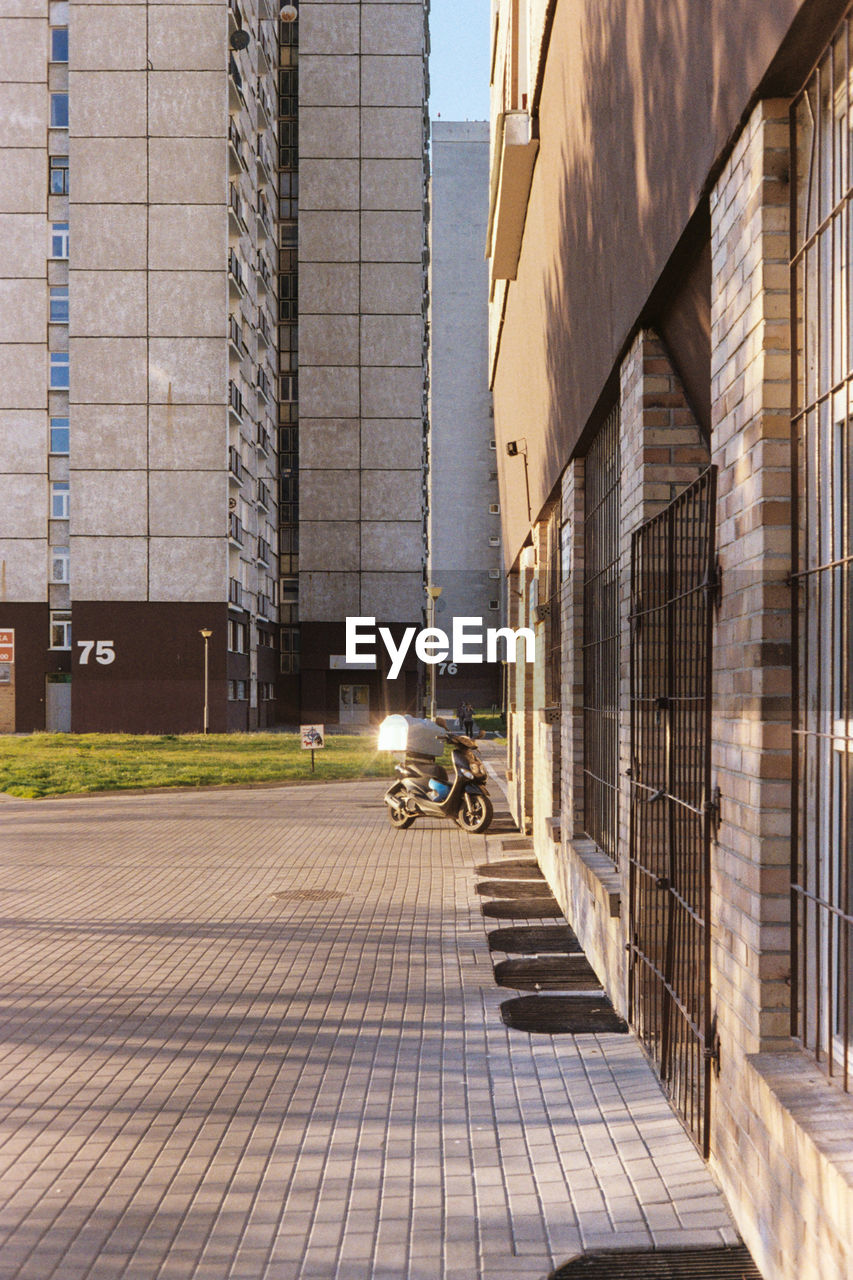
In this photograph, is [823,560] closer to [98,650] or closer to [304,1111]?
[304,1111]

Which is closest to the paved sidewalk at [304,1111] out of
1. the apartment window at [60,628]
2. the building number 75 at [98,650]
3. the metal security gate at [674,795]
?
the metal security gate at [674,795]

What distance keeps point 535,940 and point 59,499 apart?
40.8m

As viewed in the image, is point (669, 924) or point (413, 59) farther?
point (413, 59)

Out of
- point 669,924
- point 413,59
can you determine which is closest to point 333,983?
point 669,924

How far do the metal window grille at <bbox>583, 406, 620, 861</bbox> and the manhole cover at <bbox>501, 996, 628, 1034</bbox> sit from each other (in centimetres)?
121

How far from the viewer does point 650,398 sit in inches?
255

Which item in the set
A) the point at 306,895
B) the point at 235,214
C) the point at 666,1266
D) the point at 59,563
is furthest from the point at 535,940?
the point at 235,214

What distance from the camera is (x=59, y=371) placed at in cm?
4694

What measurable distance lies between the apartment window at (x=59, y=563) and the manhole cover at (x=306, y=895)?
36.9 m

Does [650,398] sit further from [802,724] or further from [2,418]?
[2,418]

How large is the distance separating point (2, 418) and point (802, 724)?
1840 inches

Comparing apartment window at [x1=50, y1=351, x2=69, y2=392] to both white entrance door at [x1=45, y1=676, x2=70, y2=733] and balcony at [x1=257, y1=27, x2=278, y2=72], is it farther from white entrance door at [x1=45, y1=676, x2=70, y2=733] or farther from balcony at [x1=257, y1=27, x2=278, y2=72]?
balcony at [x1=257, y1=27, x2=278, y2=72]

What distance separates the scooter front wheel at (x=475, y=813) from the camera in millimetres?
16500

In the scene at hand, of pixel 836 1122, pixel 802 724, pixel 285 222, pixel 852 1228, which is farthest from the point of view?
pixel 285 222
